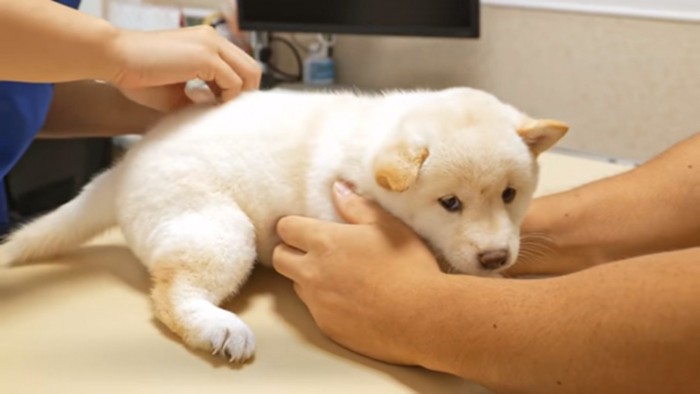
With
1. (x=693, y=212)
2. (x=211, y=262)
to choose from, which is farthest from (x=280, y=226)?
(x=693, y=212)

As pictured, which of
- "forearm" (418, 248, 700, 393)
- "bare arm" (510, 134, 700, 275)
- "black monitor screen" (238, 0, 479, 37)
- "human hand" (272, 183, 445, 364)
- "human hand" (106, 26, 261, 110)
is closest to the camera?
"forearm" (418, 248, 700, 393)

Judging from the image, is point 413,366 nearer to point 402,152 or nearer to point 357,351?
point 357,351

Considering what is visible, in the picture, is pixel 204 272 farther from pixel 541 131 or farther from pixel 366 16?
pixel 366 16

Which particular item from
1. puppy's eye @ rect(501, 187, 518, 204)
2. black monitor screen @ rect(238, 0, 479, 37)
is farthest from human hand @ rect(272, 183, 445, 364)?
black monitor screen @ rect(238, 0, 479, 37)

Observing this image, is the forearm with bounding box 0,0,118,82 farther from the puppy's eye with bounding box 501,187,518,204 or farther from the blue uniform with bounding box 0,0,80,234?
the puppy's eye with bounding box 501,187,518,204

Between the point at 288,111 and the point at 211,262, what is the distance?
0.21 meters

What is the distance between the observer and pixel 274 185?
790 millimetres

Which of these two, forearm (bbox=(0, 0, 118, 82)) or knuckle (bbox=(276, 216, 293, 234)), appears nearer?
forearm (bbox=(0, 0, 118, 82))

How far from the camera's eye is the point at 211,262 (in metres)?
0.73

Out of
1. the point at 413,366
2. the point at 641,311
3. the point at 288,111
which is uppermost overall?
the point at 288,111

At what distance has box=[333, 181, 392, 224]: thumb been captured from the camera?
0.75 meters

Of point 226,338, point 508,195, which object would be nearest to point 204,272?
point 226,338

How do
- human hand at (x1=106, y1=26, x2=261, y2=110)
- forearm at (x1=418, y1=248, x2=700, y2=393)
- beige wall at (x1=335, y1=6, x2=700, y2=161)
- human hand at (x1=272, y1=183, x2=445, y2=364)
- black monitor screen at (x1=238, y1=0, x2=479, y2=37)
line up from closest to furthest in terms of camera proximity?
forearm at (x1=418, y1=248, x2=700, y2=393) < human hand at (x1=272, y1=183, x2=445, y2=364) < human hand at (x1=106, y1=26, x2=261, y2=110) < beige wall at (x1=335, y1=6, x2=700, y2=161) < black monitor screen at (x1=238, y1=0, x2=479, y2=37)

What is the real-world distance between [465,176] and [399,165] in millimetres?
72
